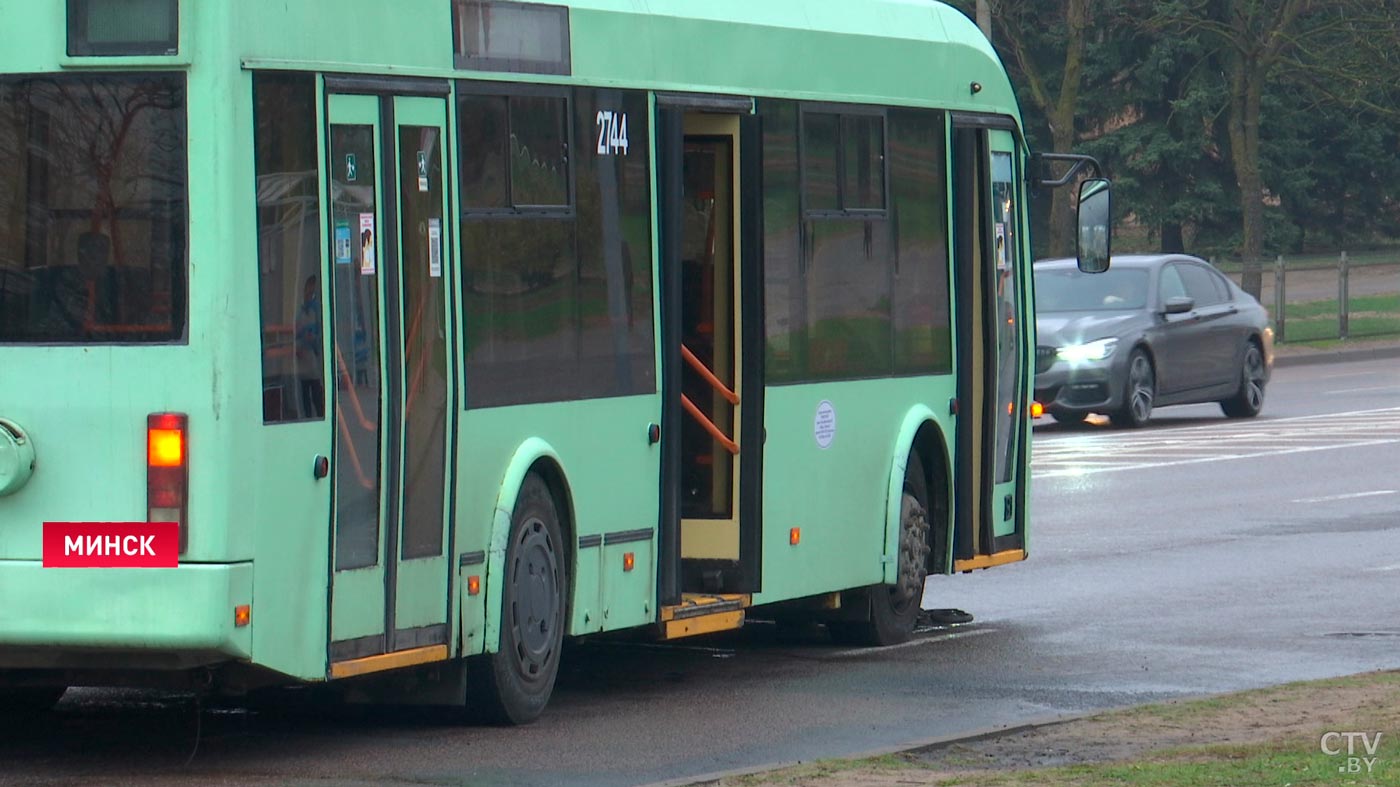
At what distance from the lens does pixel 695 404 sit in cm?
1136

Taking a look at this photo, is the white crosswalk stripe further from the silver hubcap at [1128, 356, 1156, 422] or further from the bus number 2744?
the bus number 2744

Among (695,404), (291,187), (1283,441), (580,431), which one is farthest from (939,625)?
(1283,441)

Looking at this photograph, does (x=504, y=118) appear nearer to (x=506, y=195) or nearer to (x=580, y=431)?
(x=506, y=195)

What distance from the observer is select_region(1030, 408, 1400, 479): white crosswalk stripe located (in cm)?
2291

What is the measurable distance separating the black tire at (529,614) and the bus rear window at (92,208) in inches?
73.6

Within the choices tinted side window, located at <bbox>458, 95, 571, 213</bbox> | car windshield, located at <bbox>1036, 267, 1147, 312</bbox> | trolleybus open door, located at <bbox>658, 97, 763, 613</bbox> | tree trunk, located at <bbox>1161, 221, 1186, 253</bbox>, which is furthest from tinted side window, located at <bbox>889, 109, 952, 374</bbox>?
tree trunk, located at <bbox>1161, 221, 1186, 253</bbox>

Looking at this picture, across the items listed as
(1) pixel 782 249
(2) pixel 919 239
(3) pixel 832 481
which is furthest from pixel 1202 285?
(1) pixel 782 249

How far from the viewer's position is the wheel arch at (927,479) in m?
12.5

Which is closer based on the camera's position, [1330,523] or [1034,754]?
[1034,754]

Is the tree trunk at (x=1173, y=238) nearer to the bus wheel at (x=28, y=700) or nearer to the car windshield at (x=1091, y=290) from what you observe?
the car windshield at (x=1091, y=290)

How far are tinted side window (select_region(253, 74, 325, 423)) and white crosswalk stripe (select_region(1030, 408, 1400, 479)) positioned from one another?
542 inches

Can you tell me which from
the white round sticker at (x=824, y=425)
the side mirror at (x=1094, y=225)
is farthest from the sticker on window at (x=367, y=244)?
the side mirror at (x=1094, y=225)

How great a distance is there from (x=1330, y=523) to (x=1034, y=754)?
973 cm

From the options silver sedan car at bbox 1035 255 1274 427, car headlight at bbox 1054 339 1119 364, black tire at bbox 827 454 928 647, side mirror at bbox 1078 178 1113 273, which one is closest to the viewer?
black tire at bbox 827 454 928 647
